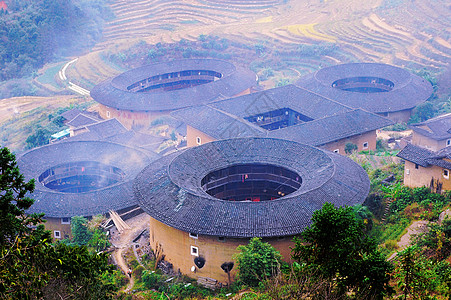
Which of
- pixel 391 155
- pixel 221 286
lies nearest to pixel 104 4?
pixel 391 155

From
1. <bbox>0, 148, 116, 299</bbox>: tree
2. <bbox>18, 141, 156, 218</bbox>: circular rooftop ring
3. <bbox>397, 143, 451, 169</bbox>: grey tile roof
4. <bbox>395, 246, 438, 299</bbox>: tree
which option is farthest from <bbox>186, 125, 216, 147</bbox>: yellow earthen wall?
<bbox>395, 246, 438, 299</bbox>: tree

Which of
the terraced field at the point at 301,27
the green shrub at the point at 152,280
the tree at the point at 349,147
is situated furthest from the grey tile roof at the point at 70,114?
the green shrub at the point at 152,280

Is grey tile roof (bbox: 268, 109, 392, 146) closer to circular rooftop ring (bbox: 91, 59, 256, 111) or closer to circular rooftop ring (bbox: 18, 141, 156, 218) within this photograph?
circular rooftop ring (bbox: 18, 141, 156, 218)

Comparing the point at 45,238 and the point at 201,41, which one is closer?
the point at 45,238

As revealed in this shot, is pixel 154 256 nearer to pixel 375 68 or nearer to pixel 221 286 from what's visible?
pixel 221 286

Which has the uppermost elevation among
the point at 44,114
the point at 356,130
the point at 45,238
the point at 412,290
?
the point at 45,238

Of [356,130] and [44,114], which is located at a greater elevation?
[356,130]

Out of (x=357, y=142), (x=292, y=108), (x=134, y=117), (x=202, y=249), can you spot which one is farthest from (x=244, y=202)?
(x=134, y=117)
